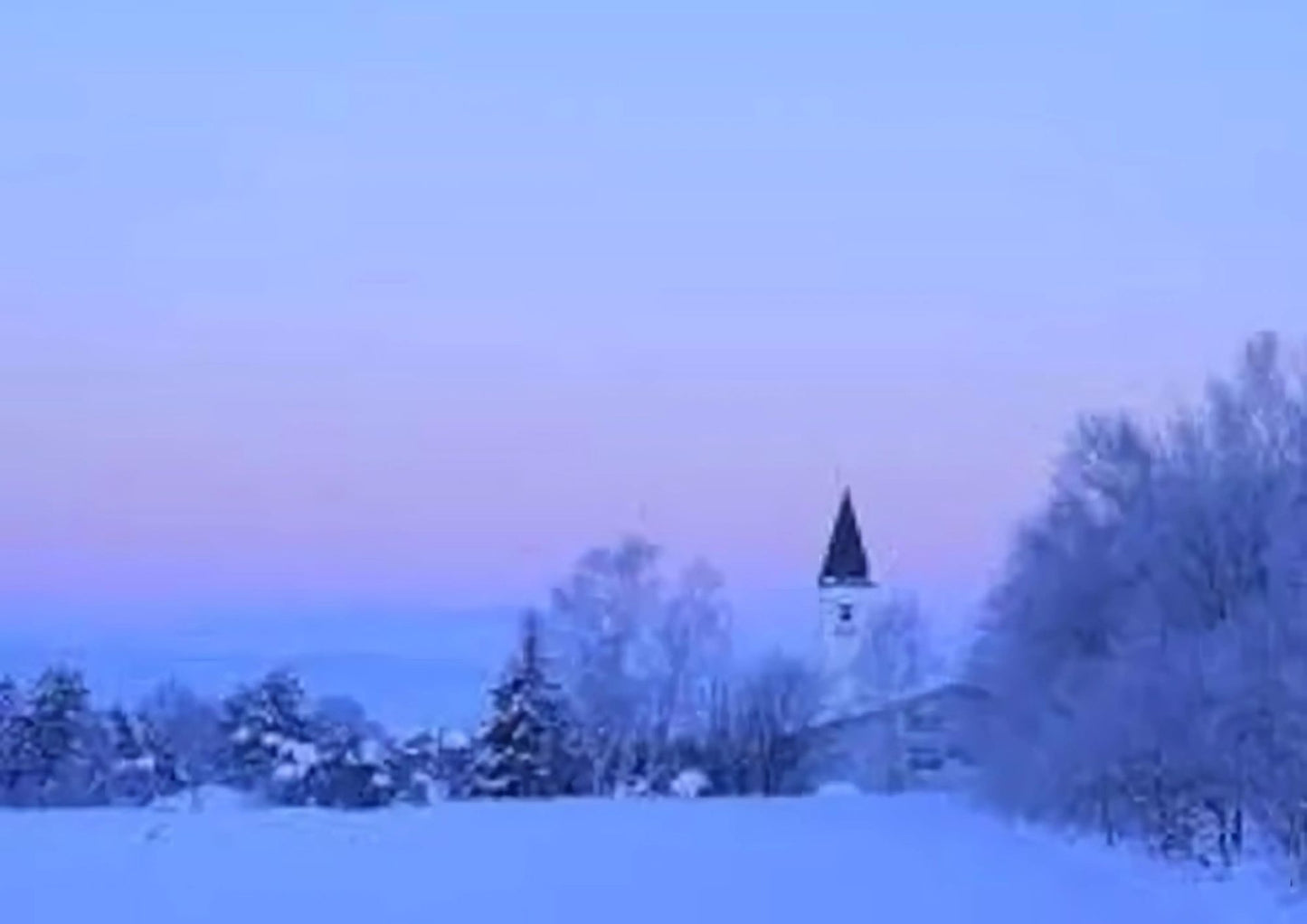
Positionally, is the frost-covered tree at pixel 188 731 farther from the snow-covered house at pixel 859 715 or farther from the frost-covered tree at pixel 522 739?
the snow-covered house at pixel 859 715

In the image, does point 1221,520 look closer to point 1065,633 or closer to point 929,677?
point 1065,633

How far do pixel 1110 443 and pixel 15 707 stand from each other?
28768mm

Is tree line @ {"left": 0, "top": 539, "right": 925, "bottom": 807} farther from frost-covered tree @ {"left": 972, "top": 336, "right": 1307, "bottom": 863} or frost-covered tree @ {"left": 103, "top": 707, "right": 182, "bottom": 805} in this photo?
frost-covered tree @ {"left": 972, "top": 336, "right": 1307, "bottom": 863}

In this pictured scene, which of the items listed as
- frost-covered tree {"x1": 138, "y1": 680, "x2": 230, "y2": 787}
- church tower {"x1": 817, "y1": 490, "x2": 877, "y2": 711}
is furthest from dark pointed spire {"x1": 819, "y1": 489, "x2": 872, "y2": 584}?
frost-covered tree {"x1": 138, "y1": 680, "x2": 230, "y2": 787}

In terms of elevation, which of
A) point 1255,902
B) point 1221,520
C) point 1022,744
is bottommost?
point 1255,902

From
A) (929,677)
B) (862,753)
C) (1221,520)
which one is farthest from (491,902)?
(929,677)

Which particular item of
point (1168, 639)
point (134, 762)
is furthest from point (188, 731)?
point (1168, 639)

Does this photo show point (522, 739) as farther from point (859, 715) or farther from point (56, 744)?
point (859, 715)

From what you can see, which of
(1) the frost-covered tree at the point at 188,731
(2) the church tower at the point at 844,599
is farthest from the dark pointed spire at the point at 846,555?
(1) the frost-covered tree at the point at 188,731

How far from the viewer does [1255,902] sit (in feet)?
71.7

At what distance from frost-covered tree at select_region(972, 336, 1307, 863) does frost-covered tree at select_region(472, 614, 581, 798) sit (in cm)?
1056

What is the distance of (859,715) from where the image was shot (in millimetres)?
73562

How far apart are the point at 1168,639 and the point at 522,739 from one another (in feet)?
76.4

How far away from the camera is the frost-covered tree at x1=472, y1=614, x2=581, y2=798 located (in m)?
53.5
